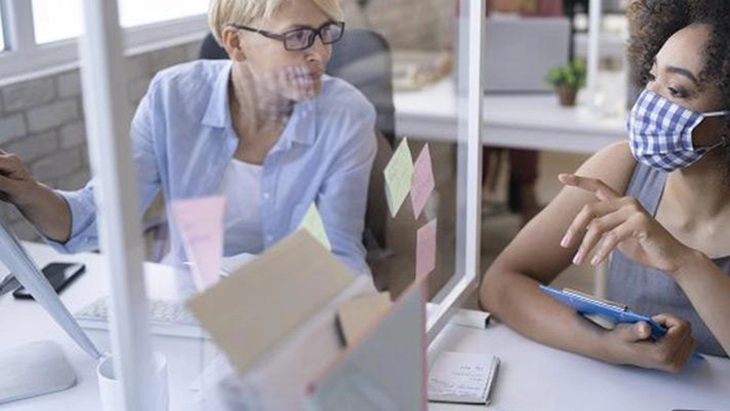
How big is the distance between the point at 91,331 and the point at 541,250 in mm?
746

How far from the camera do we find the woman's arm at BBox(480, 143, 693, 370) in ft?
4.17

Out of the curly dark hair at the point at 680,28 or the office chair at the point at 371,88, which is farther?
the office chair at the point at 371,88

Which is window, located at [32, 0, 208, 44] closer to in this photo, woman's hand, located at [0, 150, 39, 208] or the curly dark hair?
woman's hand, located at [0, 150, 39, 208]

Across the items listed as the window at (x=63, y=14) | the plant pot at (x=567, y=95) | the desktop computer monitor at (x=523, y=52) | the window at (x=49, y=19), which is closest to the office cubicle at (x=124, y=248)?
the window at (x=63, y=14)

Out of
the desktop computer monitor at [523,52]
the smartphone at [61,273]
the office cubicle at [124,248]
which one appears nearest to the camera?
the office cubicle at [124,248]

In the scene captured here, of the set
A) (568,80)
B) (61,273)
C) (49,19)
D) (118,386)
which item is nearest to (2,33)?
(49,19)

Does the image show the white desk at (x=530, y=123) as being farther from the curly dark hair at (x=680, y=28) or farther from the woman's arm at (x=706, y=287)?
the woman's arm at (x=706, y=287)

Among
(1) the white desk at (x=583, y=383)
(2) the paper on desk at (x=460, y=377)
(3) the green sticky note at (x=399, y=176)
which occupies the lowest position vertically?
(1) the white desk at (x=583, y=383)

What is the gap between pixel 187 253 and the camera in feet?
2.99

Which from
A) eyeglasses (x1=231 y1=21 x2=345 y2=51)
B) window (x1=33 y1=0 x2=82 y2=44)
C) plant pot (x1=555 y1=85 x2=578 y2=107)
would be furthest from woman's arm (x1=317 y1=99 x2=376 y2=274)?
plant pot (x1=555 y1=85 x2=578 y2=107)

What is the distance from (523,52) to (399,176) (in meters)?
2.24

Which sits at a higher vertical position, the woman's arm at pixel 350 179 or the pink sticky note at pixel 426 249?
the woman's arm at pixel 350 179

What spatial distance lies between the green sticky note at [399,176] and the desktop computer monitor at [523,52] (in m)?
2.05

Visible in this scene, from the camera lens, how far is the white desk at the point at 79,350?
1146 millimetres
